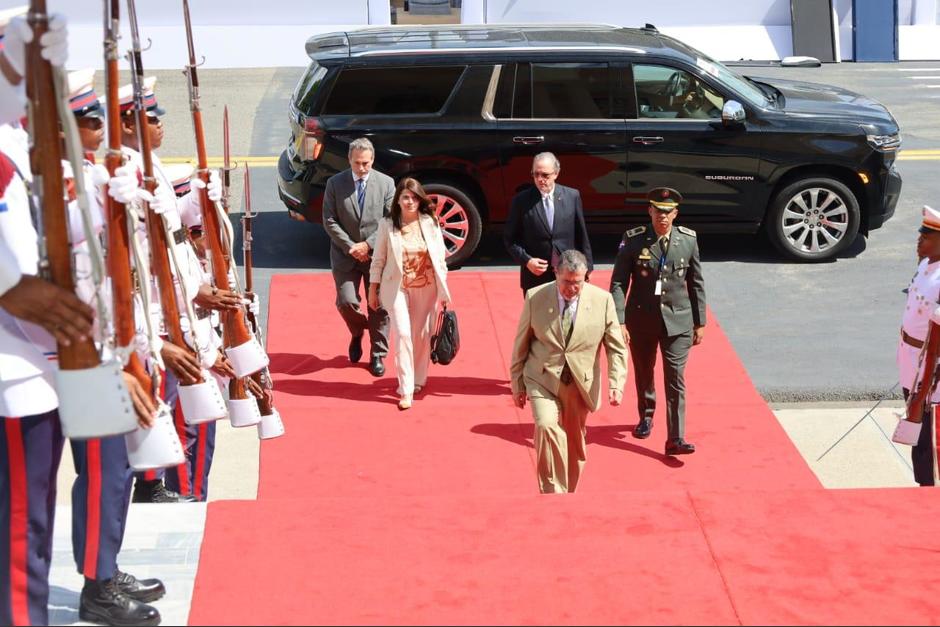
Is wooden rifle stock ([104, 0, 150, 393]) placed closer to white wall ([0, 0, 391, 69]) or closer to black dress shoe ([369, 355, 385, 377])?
black dress shoe ([369, 355, 385, 377])

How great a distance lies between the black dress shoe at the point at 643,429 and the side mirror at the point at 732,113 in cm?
398

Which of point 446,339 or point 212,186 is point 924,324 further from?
point 212,186

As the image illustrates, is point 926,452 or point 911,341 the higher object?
point 911,341

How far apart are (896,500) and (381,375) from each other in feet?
15.5

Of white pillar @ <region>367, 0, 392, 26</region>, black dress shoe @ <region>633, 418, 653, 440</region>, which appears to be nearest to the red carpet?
black dress shoe @ <region>633, 418, 653, 440</region>

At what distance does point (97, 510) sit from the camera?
16.1ft

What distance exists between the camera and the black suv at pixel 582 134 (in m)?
12.1

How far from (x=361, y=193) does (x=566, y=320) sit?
2799 millimetres

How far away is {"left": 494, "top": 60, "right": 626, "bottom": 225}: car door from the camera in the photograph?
12.2 meters

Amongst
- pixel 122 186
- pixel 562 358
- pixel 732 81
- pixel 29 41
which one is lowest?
pixel 562 358

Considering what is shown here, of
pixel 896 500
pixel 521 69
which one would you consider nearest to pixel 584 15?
pixel 521 69

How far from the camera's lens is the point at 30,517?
459 cm

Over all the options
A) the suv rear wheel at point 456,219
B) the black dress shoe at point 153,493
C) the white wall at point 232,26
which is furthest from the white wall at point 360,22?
the black dress shoe at point 153,493

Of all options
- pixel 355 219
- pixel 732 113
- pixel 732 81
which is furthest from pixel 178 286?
pixel 732 81
